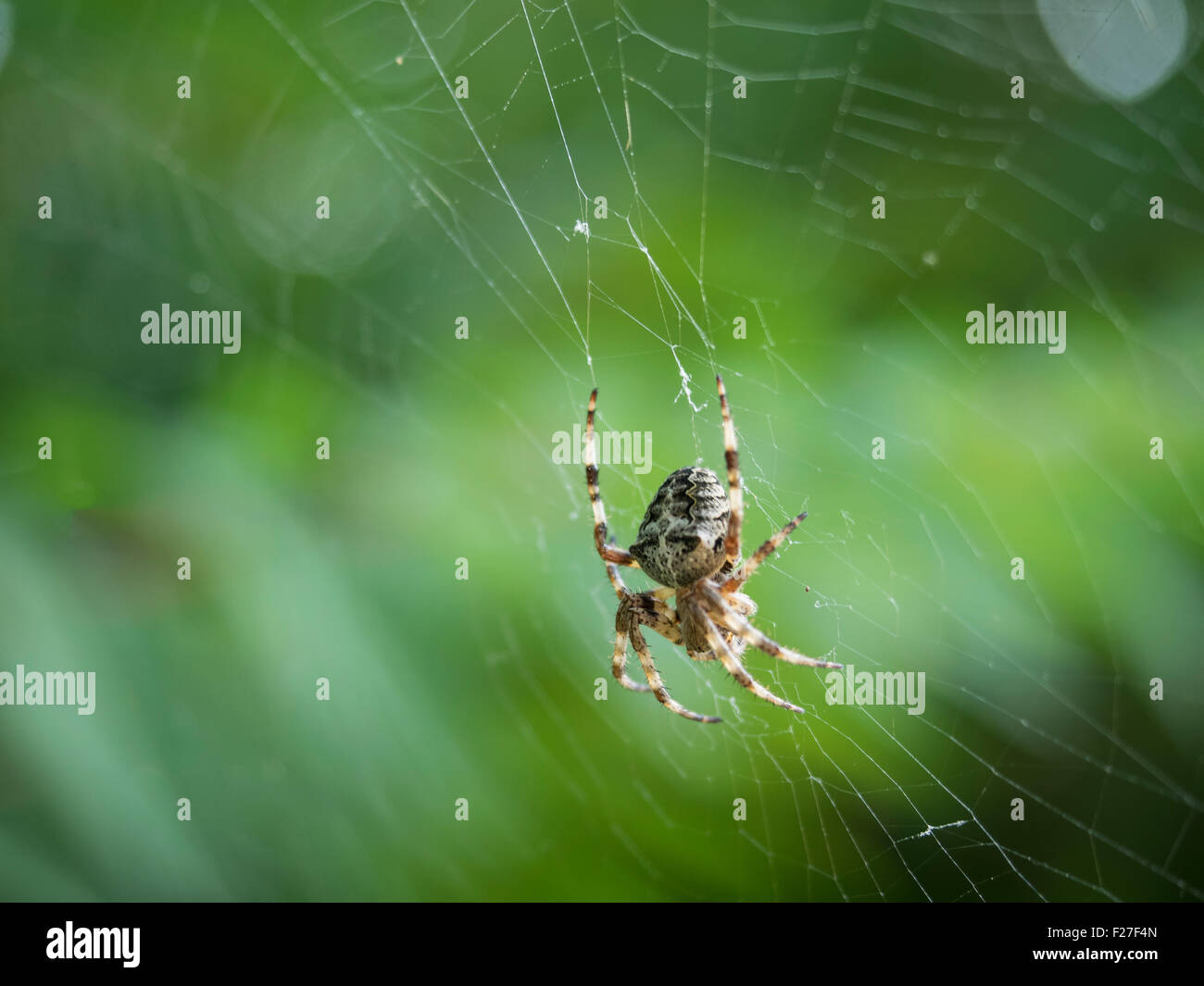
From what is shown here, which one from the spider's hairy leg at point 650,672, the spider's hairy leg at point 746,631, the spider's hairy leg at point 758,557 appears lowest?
the spider's hairy leg at point 650,672

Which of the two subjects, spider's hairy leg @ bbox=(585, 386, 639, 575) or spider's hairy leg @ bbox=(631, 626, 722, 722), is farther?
spider's hairy leg @ bbox=(631, 626, 722, 722)

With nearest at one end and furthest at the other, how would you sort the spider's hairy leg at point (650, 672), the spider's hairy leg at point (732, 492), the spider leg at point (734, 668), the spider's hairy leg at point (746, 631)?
1. the spider's hairy leg at point (732, 492)
2. the spider's hairy leg at point (746, 631)
3. the spider leg at point (734, 668)
4. the spider's hairy leg at point (650, 672)

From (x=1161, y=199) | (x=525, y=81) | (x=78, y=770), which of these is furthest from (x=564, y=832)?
(x=1161, y=199)

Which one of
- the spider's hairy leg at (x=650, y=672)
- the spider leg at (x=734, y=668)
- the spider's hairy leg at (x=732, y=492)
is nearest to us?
the spider's hairy leg at (x=732, y=492)

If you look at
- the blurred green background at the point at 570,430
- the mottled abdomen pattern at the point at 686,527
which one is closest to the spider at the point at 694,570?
the mottled abdomen pattern at the point at 686,527

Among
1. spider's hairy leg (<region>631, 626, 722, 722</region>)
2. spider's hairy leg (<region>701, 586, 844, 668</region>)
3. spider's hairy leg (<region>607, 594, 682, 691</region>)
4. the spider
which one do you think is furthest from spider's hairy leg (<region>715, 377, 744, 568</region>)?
spider's hairy leg (<region>631, 626, 722, 722</region>)

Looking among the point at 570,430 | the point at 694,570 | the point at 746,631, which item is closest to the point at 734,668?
the point at 746,631

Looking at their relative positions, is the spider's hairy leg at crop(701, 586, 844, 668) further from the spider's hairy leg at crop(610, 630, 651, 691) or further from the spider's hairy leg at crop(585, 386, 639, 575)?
the spider's hairy leg at crop(610, 630, 651, 691)

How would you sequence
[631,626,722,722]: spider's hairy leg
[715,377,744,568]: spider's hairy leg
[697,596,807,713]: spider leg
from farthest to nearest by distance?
[631,626,722,722]: spider's hairy leg, [697,596,807,713]: spider leg, [715,377,744,568]: spider's hairy leg

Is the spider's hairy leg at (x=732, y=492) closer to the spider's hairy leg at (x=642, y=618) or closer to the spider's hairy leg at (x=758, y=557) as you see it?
the spider's hairy leg at (x=758, y=557)
